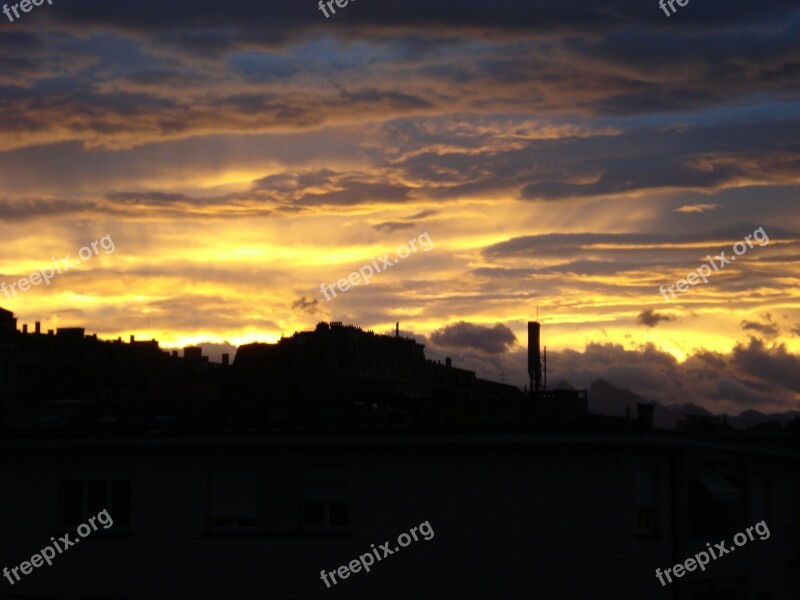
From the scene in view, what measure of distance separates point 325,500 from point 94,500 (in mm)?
5704

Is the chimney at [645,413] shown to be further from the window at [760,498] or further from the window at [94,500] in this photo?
the window at [94,500]

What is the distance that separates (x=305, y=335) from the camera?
515 ft

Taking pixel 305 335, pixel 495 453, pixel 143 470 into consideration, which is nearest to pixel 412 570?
pixel 495 453

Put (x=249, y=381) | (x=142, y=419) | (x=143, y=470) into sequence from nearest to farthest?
(x=143, y=470)
(x=142, y=419)
(x=249, y=381)

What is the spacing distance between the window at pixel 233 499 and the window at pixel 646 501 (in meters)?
8.82

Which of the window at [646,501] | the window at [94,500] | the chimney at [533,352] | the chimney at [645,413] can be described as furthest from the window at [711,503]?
the window at [94,500]

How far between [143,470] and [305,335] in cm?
12730

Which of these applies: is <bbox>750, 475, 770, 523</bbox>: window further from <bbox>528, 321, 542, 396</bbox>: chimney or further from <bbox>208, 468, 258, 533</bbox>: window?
<bbox>208, 468, 258, 533</bbox>: window

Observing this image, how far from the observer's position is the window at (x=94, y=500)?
2995 centimetres

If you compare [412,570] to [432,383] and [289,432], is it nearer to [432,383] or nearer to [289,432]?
[289,432]

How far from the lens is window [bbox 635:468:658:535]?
95.1 ft

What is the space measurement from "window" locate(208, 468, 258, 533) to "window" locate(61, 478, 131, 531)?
2127 millimetres

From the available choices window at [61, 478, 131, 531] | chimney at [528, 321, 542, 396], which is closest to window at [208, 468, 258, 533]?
window at [61, 478, 131, 531]

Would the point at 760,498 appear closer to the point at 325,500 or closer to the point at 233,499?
the point at 325,500
